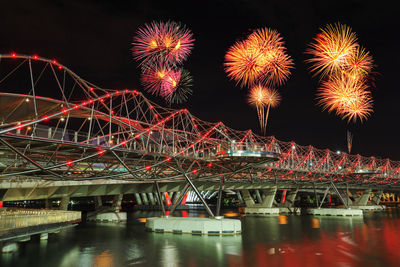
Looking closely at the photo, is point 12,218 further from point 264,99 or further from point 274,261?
point 264,99

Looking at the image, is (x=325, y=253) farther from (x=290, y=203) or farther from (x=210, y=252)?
(x=290, y=203)

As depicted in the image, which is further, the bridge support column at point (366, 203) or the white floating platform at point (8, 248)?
the bridge support column at point (366, 203)

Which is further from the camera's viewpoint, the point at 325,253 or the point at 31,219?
the point at 31,219

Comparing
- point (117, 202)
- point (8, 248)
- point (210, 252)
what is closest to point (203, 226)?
point (210, 252)

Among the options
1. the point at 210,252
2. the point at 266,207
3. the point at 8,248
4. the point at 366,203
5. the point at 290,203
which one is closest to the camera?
the point at 210,252

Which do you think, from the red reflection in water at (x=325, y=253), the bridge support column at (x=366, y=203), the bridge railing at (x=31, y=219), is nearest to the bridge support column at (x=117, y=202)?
the bridge railing at (x=31, y=219)

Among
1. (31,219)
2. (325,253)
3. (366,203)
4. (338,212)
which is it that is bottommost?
(366,203)

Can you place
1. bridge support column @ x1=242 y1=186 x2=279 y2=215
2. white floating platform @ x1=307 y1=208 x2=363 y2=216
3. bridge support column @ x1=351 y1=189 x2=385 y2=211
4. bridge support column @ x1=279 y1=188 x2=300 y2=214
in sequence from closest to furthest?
white floating platform @ x1=307 y1=208 x2=363 y2=216, bridge support column @ x1=242 y1=186 x2=279 y2=215, bridge support column @ x1=279 y1=188 x2=300 y2=214, bridge support column @ x1=351 y1=189 x2=385 y2=211

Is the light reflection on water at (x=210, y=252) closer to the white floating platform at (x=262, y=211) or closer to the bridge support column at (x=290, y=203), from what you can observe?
the white floating platform at (x=262, y=211)

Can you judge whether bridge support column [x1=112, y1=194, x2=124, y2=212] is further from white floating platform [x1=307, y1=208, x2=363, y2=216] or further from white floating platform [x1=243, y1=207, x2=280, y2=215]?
white floating platform [x1=307, y1=208, x2=363, y2=216]

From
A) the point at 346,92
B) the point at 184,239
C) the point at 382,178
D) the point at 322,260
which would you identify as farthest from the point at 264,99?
the point at 382,178

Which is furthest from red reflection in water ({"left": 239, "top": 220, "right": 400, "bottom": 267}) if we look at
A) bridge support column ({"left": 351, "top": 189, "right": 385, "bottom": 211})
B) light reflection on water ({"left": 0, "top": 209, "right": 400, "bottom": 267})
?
bridge support column ({"left": 351, "top": 189, "right": 385, "bottom": 211})
